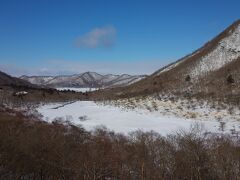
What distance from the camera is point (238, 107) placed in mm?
38219

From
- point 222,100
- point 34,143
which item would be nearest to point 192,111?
point 222,100

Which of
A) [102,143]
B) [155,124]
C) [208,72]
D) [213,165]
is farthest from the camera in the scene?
[208,72]

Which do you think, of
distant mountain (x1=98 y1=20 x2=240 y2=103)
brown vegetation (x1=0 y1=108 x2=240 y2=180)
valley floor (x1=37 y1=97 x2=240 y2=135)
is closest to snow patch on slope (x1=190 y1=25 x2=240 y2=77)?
distant mountain (x1=98 y1=20 x2=240 y2=103)

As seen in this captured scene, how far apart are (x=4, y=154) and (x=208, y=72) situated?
32.5 m

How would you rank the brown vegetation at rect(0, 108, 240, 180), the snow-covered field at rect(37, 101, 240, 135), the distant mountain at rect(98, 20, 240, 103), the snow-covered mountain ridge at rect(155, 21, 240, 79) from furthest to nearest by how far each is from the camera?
the snow-covered mountain ridge at rect(155, 21, 240, 79) < the distant mountain at rect(98, 20, 240, 103) < the snow-covered field at rect(37, 101, 240, 135) < the brown vegetation at rect(0, 108, 240, 180)

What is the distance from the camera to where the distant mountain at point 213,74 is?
45.2 m

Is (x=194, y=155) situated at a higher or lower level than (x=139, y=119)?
lower

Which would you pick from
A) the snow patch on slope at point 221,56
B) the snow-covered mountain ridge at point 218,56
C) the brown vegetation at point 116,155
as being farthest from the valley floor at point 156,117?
the snow patch on slope at point 221,56

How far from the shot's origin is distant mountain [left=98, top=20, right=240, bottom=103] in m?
45.2

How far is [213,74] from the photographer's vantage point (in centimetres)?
5247

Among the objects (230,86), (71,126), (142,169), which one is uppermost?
(230,86)

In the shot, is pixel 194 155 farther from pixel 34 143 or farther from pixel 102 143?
pixel 34 143

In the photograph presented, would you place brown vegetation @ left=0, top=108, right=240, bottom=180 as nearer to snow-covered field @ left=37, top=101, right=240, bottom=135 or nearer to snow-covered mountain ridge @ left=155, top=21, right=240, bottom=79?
snow-covered field @ left=37, top=101, right=240, bottom=135

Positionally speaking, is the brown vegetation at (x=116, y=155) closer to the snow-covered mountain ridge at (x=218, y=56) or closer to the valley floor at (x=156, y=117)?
the valley floor at (x=156, y=117)
